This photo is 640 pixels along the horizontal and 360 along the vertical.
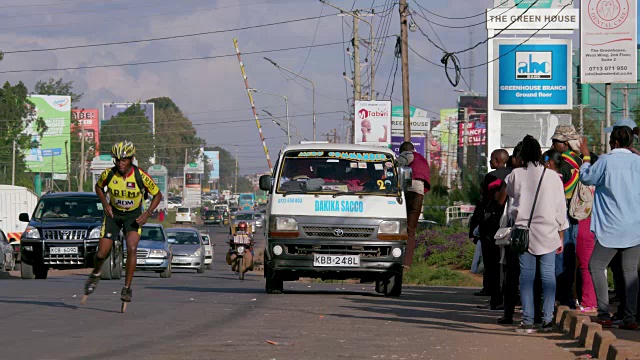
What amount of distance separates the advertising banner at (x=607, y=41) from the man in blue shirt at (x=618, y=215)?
1454cm

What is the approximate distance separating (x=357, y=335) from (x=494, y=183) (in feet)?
11.8

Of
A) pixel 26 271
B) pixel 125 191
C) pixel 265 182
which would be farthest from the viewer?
pixel 26 271

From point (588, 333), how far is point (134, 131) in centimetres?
15060

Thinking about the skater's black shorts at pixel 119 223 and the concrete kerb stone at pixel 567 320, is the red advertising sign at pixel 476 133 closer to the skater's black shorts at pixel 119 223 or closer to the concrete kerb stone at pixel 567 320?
the skater's black shorts at pixel 119 223

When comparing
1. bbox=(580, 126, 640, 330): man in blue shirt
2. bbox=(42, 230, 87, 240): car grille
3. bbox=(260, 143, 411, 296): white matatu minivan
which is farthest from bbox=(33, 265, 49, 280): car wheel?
bbox=(580, 126, 640, 330): man in blue shirt

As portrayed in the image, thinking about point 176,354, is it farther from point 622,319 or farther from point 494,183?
point 494,183

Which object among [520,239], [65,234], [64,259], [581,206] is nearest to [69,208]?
[65,234]

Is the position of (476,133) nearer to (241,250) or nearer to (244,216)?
(244,216)

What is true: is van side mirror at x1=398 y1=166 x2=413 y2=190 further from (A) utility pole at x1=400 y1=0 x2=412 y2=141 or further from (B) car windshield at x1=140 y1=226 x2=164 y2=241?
(A) utility pole at x1=400 y1=0 x2=412 y2=141

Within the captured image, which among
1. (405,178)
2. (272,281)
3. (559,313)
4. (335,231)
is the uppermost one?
(405,178)

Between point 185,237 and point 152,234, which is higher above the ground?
point 152,234

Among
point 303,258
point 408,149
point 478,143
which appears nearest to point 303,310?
point 303,258

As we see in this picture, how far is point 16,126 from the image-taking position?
104 m

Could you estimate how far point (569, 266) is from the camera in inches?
498
